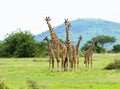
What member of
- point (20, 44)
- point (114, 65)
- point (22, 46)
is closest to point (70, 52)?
point (114, 65)

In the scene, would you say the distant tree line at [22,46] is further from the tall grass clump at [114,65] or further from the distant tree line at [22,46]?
the tall grass clump at [114,65]

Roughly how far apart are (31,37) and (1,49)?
11.2 feet

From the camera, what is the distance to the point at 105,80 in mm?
20312

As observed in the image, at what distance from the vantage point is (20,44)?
51.2 meters

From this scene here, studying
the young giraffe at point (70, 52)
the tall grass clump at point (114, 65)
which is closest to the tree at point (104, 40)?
the tall grass clump at point (114, 65)

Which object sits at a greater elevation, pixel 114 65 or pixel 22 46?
pixel 22 46

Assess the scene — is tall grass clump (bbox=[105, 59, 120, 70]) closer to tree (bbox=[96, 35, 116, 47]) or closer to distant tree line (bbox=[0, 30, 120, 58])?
distant tree line (bbox=[0, 30, 120, 58])

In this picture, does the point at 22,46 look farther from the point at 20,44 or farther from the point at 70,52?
the point at 70,52

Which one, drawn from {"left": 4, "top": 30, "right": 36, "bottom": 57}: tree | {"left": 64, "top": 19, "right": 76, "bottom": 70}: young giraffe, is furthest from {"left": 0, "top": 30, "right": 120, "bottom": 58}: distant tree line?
{"left": 64, "top": 19, "right": 76, "bottom": 70}: young giraffe

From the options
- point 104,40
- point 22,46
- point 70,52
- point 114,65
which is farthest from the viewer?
point 104,40

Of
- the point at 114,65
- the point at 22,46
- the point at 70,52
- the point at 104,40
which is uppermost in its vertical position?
the point at 104,40

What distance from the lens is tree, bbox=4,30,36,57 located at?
50.0 metres

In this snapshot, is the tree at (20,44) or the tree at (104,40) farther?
the tree at (104,40)

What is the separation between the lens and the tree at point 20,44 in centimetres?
4997
